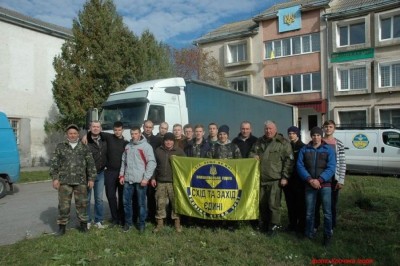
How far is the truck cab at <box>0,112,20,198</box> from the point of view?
1141cm

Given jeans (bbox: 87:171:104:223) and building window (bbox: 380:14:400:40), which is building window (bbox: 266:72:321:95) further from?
jeans (bbox: 87:171:104:223)

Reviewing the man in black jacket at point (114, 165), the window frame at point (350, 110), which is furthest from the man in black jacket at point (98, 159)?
the window frame at point (350, 110)

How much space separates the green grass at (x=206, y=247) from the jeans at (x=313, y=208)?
21 cm

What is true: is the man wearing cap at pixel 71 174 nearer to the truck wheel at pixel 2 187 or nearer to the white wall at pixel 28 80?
the truck wheel at pixel 2 187

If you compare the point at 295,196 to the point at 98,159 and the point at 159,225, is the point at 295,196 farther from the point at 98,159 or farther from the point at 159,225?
the point at 98,159

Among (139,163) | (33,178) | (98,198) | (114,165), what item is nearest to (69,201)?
(98,198)

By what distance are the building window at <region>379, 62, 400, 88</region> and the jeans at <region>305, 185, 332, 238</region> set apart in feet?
73.9

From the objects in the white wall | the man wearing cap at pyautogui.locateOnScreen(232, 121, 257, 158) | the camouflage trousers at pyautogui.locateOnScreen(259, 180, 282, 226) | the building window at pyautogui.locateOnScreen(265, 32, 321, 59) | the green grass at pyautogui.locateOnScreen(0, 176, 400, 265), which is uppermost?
the building window at pyautogui.locateOnScreen(265, 32, 321, 59)

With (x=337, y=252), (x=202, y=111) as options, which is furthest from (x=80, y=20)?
(x=337, y=252)

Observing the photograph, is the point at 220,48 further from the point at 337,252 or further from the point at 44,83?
the point at 337,252

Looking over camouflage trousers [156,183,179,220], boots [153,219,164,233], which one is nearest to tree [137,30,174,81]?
camouflage trousers [156,183,179,220]

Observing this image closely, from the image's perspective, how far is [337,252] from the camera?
5.36m

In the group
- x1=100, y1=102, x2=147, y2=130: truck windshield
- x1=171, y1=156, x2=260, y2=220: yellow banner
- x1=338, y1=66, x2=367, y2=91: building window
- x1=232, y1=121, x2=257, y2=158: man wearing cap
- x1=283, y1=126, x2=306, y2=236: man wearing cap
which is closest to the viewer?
x1=283, y1=126, x2=306, y2=236: man wearing cap

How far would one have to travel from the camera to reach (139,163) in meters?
6.70
